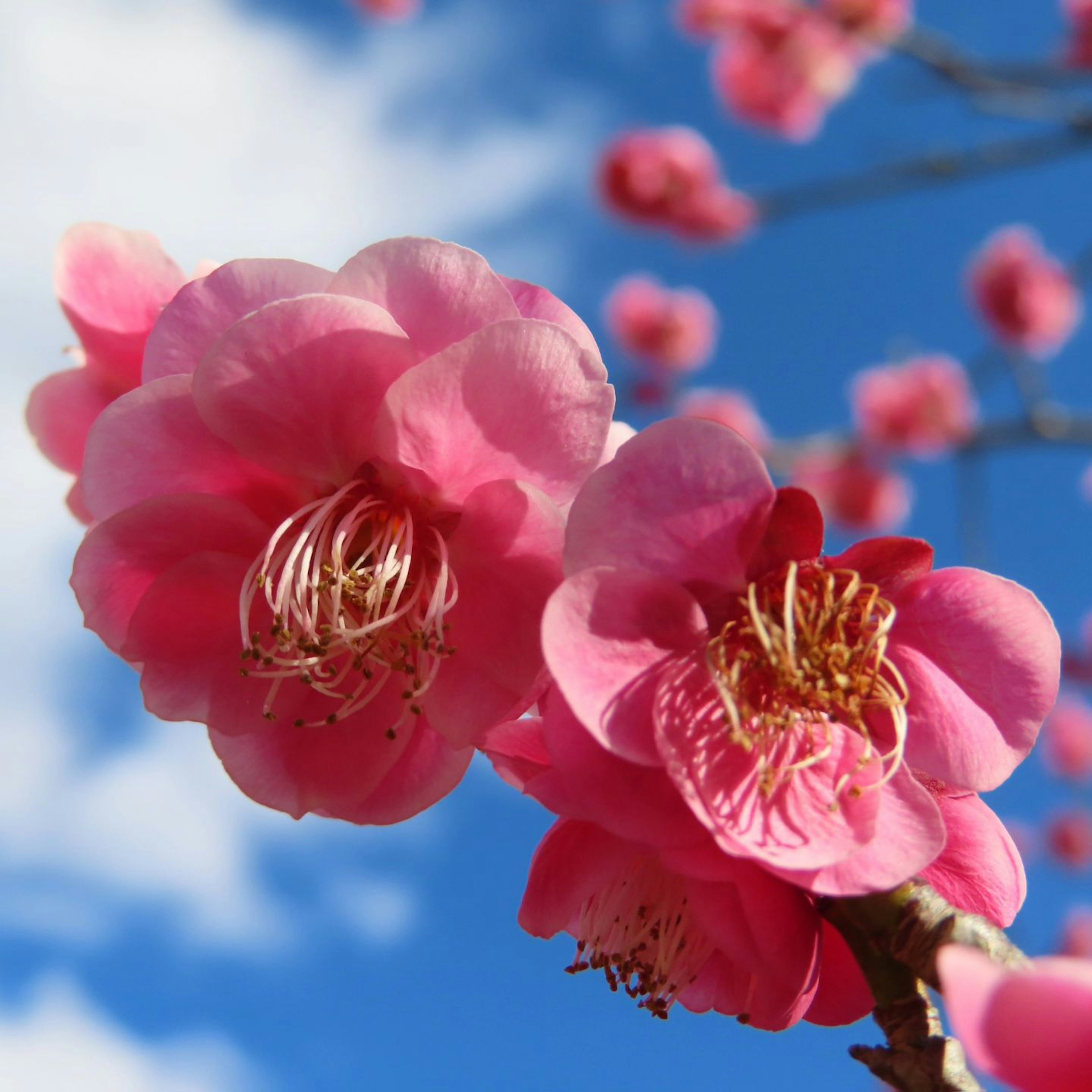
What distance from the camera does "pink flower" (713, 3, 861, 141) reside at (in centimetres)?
765

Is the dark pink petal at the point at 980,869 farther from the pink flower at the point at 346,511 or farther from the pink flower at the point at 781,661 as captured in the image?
the pink flower at the point at 346,511

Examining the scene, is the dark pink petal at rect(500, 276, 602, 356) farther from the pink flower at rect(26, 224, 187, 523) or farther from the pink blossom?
the pink blossom

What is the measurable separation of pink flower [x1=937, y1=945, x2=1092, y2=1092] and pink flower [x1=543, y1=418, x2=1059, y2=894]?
200mm

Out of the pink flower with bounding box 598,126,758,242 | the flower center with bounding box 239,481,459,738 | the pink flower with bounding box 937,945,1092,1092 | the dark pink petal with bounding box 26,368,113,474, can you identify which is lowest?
the pink flower with bounding box 937,945,1092,1092

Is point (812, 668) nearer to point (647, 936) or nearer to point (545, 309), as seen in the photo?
point (647, 936)

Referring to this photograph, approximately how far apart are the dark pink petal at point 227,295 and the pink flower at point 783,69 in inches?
267

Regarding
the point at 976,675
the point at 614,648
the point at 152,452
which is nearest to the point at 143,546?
the point at 152,452

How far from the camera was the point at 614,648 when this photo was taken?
0.76 m

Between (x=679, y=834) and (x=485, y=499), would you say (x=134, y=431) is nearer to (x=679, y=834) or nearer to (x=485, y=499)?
(x=485, y=499)

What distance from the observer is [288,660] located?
2.89ft

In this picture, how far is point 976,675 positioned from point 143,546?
692 millimetres

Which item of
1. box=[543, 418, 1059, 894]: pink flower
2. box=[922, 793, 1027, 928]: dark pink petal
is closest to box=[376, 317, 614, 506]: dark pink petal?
box=[543, 418, 1059, 894]: pink flower

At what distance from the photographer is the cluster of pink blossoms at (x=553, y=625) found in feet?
2.48

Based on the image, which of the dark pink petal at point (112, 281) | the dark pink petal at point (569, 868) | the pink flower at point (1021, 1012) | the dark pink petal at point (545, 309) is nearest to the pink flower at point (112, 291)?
the dark pink petal at point (112, 281)
